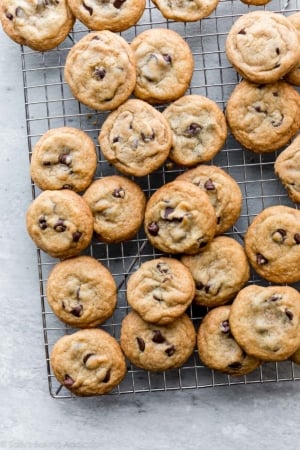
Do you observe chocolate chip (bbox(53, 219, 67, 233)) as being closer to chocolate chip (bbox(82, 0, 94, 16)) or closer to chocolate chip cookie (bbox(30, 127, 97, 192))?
chocolate chip cookie (bbox(30, 127, 97, 192))

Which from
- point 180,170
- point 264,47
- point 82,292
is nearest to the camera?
point 264,47

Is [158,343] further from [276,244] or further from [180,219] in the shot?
[276,244]

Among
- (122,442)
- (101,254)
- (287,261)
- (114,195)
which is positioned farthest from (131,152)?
(122,442)

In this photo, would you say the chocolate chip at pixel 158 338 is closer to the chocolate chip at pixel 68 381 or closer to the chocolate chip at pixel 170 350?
the chocolate chip at pixel 170 350

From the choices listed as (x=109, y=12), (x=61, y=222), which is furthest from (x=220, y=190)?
(x=109, y=12)

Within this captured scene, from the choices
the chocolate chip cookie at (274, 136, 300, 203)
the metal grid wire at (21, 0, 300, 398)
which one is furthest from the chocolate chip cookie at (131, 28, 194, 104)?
the chocolate chip cookie at (274, 136, 300, 203)
